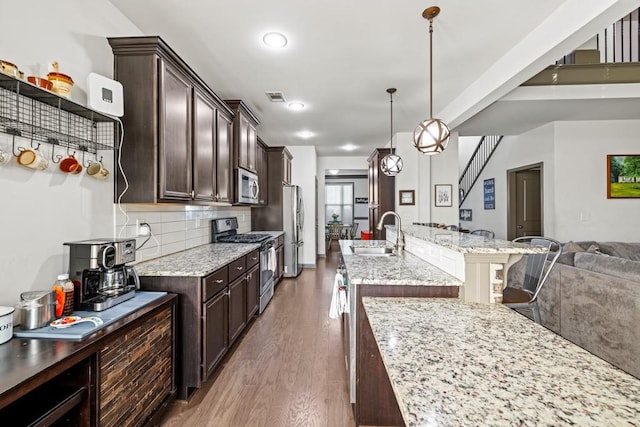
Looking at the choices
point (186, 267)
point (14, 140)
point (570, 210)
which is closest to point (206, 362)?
point (186, 267)

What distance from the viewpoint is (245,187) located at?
11.9ft

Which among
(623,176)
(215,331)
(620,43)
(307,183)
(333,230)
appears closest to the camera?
(215,331)

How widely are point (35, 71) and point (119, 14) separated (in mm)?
912

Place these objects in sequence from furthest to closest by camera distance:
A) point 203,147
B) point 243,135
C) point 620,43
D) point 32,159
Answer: point 620,43, point 243,135, point 203,147, point 32,159

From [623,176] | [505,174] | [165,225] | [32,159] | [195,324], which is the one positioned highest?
[505,174]

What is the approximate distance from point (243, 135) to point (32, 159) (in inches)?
90.5

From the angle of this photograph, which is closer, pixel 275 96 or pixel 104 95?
pixel 104 95

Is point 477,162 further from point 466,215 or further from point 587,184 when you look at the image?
point 587,184

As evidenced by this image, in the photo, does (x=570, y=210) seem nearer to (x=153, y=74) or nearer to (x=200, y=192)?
(x=200, y=192)

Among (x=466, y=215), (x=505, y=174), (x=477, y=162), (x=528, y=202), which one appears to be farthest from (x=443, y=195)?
(x=466, y=215)

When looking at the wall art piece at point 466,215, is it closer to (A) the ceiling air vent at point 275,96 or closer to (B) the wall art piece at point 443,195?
(B) the wall art piece at point 443,195

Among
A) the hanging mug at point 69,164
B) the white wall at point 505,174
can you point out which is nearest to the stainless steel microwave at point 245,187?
the hanging mug at point 69,164

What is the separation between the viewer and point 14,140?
4.66 feet

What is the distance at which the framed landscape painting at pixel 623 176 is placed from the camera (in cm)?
446
